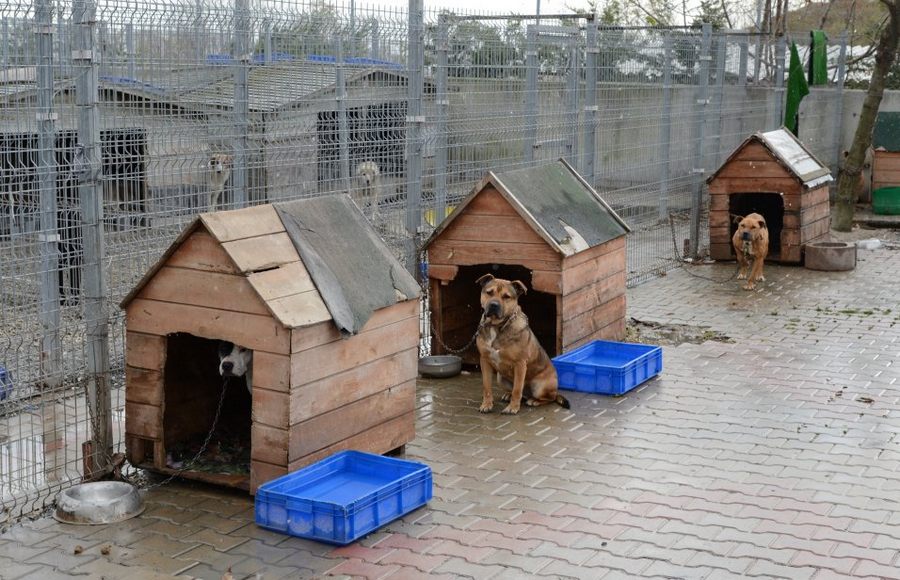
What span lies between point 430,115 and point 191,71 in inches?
120

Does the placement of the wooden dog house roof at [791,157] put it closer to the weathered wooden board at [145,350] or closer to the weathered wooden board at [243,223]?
the weathered wooden board at [243,223]

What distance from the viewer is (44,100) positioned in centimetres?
676

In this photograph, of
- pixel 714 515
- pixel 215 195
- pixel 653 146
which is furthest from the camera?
pixel 653 146

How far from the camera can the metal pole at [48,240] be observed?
6.57 meters

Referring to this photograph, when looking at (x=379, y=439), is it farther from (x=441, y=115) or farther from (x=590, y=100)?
(x=590, y=100)

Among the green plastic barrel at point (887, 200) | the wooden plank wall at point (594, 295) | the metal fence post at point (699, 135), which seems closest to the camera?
the wooden plank wall at point (594, 295)

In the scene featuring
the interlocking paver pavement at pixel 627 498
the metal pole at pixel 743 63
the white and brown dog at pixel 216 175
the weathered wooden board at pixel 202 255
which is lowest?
the interlocking paver pavement at pixel 627 498

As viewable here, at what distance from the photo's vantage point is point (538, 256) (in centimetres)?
945

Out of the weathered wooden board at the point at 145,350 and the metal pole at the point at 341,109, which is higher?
the metal pole at the point at 341,109

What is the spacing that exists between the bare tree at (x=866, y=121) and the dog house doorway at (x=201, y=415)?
13.2 meters

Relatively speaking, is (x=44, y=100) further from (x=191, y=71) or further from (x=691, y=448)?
(x=691, y=448)

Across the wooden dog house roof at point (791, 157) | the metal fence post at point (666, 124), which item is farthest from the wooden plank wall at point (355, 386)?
the wooden dog house roof at point (791, 157)

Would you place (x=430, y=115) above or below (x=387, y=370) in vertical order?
above

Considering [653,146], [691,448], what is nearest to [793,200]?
[653,146]
